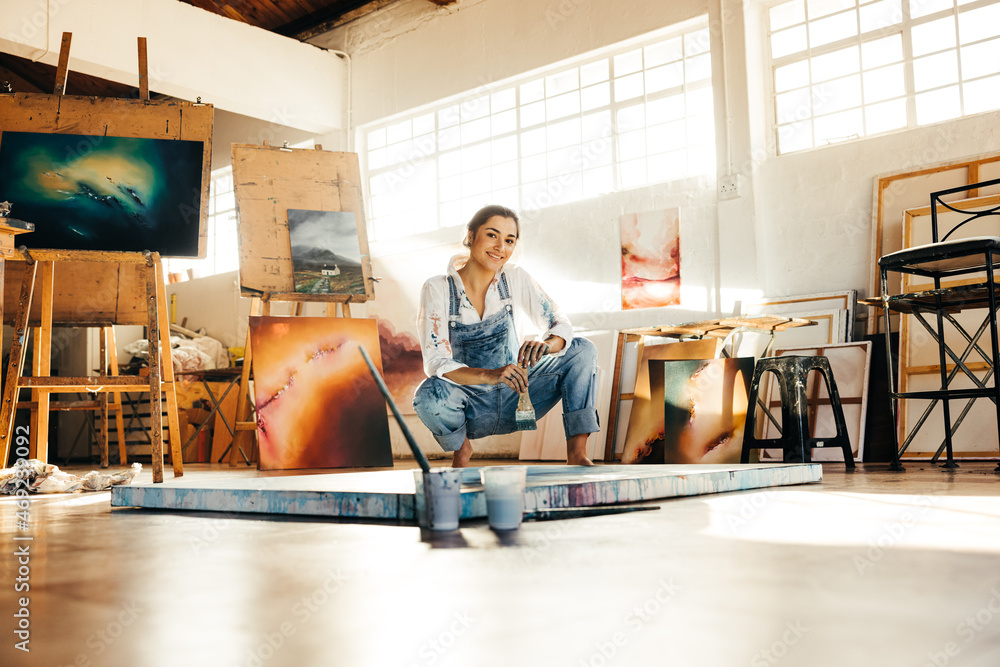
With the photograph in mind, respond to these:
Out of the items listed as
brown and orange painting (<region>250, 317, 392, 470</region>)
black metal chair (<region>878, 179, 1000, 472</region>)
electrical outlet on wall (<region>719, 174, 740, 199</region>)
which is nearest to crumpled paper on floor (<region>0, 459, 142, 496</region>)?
brown and orange painting (<region>250, 317, 392, 470</region>)

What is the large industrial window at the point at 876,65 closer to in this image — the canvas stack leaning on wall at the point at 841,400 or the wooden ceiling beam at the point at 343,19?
the canvas stack leaning on wall at the point at 841,400

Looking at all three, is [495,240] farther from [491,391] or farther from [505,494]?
[505,494]

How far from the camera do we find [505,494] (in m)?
1.47

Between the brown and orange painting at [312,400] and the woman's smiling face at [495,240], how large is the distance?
1.35m

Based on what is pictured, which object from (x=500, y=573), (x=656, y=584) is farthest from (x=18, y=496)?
(x=656, y=584)

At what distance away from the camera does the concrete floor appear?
63 centimetres

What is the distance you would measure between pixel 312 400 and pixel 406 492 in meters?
2.50

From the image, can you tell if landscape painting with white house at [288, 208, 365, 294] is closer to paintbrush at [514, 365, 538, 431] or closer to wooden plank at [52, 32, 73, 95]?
wooden plank at [52, 32, 73, 95]

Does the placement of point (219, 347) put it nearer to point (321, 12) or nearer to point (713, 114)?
point (321, 12)

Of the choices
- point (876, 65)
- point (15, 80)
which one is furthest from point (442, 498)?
point (15, 80)

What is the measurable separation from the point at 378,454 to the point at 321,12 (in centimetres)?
514

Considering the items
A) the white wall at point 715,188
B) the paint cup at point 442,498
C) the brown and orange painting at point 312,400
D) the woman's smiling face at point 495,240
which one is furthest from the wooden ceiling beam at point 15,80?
the paint cup at point 442,498

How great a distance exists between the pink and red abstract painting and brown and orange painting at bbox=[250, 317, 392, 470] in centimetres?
217

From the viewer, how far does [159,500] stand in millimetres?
2238
